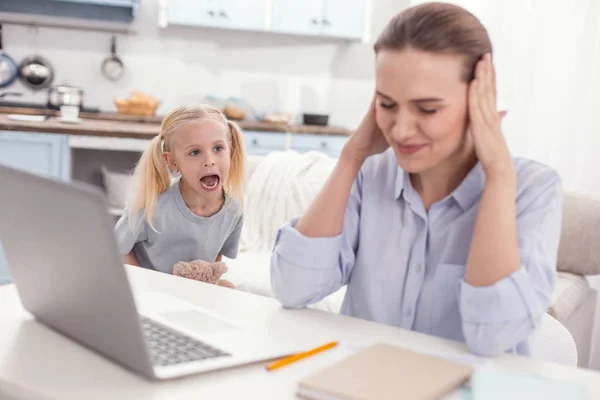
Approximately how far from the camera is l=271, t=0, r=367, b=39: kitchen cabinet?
5.00 metres

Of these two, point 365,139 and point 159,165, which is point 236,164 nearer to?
point 159,165

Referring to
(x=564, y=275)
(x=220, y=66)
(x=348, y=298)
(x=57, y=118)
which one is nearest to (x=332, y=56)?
(x=220, y=66)

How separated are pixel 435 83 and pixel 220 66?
4216 millimetres

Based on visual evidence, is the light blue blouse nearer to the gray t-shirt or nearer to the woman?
the woman

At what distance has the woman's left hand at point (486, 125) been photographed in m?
1.24

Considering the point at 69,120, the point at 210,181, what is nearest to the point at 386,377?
the point at 210,181

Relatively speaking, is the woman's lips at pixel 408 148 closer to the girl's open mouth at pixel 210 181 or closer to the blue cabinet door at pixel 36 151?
the girl's open mouth at pixel 210 181

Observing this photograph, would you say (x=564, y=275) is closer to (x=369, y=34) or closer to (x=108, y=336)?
(x=108, y=336)

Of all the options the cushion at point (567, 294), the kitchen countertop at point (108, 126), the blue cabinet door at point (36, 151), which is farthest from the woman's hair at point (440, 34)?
the blue cabinet door at point (36, 151)

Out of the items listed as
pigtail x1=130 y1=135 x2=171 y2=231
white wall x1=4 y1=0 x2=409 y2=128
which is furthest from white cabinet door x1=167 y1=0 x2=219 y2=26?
pigtail x1=130 y1=135 x2=171 y2=231

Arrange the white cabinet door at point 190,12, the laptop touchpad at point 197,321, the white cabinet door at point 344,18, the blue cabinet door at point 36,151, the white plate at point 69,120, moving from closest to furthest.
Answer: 1. the laptop touchpad at point 197,321
2. the blue cabinet door at point 36,151
3. the white plate at point 69,120
4. the white cabinet door at point 190,12
5. the white cabinet door at point 344,18

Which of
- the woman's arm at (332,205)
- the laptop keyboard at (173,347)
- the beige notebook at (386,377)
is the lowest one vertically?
→ the laptop keyboard at (173,347)

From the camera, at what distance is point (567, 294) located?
275cm

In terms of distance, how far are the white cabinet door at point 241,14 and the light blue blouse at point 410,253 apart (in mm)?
3626
